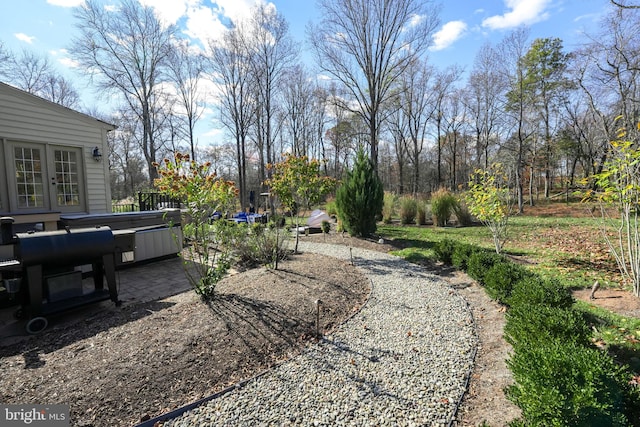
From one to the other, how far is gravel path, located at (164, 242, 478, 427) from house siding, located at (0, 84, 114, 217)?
24.4ft

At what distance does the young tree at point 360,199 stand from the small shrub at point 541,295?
211 inches

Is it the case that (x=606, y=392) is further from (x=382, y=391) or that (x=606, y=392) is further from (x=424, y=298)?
(x=424, y=298)

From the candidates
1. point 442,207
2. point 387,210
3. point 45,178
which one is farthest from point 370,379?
point 387,210

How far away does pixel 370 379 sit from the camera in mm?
2465

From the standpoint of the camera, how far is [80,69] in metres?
15.7

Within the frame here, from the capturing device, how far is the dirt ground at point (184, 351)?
2.10 meters

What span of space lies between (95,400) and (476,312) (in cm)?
407

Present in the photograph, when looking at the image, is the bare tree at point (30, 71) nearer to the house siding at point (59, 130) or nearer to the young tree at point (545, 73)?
the house siding at point (59, 130)

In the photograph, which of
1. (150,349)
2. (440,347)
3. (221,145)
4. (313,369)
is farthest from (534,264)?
(221,145)

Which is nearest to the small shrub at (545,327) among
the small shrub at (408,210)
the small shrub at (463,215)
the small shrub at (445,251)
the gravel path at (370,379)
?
the gravel path at (370,379)

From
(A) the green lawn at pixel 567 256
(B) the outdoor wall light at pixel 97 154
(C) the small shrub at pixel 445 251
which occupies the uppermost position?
(B) the outdoor wall light at pixel 97 154

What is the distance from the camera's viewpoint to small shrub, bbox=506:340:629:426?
1525 millimetres

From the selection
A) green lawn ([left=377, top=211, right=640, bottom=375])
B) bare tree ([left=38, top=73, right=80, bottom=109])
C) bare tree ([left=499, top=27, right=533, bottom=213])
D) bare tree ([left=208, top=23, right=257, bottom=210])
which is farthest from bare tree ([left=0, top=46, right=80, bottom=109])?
bare tree ([left=499, top=27, right=533, bottom=213])

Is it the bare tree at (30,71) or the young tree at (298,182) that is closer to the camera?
the young tree at (298,182)
